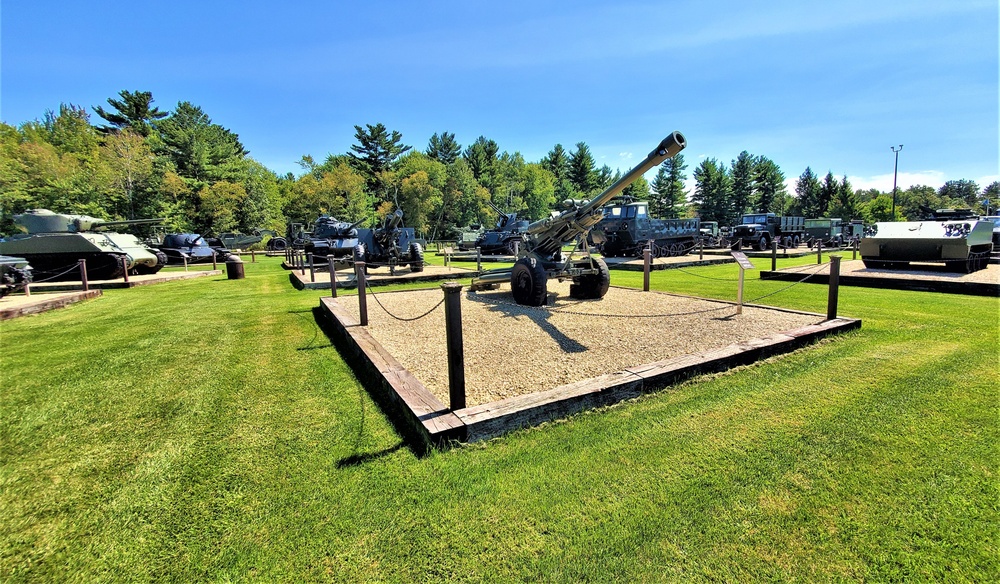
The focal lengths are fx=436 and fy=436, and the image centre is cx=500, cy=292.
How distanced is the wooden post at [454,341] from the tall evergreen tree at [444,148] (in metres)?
66.9

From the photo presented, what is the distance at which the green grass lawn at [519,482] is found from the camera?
1.96 meters

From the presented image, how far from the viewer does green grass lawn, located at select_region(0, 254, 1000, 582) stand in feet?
6.44

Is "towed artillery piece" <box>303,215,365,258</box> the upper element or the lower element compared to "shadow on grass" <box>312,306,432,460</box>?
upper

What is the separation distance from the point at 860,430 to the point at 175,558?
13.6 feet

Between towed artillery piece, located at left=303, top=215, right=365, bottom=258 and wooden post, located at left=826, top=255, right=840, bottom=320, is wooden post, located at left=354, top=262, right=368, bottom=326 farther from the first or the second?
towed artillery piece, located at left=303, top=215, right=365, bottom=258

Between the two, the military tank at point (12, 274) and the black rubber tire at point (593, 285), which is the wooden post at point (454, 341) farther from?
the military tank at point (12, 274)

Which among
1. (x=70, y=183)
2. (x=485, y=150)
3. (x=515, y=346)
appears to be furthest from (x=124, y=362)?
(x=485, y=150)

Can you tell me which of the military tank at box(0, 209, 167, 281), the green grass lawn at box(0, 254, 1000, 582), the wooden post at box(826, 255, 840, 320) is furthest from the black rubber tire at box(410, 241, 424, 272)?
the wooden post at box(826, 255, 840, 320)

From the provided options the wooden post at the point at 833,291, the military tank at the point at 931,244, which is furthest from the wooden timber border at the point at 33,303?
the military tank at the point at 931,244

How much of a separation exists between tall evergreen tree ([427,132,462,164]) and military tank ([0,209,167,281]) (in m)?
55.7

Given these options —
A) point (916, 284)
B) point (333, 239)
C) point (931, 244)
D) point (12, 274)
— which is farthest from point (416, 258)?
point (931, 244)

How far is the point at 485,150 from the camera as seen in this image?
67.9 meters

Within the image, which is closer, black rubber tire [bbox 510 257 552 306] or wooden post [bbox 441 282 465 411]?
wooden post [bbox 441 282 465 411]

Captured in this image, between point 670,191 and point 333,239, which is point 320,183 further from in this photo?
point 670,191
